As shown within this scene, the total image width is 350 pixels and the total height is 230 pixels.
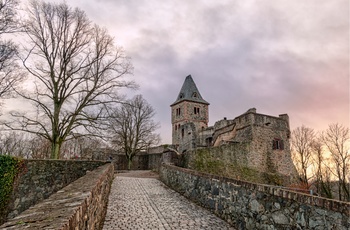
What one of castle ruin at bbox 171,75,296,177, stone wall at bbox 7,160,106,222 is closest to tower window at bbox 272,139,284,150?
castle ruin at bbox 171,75,296,177

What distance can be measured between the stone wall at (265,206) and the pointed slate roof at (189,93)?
40.7 metres

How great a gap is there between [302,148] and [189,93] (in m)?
23.3

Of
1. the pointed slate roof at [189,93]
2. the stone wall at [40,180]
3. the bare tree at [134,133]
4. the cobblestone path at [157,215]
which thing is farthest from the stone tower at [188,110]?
the cobblestone path at [157,215]

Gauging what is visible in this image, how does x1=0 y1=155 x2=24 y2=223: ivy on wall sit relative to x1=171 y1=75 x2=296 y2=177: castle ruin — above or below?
below

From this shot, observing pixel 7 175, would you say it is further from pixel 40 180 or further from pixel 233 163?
pixel 233 163

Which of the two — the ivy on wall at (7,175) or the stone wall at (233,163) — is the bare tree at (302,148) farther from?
the ivy on wall at (7,175)

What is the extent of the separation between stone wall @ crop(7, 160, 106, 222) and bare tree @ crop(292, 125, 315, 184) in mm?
30111

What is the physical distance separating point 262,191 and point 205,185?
3027 millimetres

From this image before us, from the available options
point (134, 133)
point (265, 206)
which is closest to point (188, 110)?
point (134, 133)

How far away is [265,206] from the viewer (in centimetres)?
457

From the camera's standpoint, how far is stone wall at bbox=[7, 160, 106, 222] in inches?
442

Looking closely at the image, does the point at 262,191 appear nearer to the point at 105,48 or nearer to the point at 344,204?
the point at 344,204

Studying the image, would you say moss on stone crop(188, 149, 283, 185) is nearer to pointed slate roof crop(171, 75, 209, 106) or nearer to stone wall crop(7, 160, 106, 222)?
stone wall crop(7, 160, 106, 222)

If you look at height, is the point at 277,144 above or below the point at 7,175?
above
